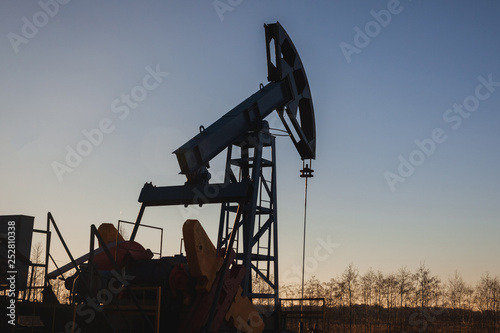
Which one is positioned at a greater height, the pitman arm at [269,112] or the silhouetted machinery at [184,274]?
the pitman arm at [269,112]

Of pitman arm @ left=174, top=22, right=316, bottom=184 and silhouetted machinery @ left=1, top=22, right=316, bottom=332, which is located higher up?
pitman arm @ left=174, top=22, right=316, bottom=184

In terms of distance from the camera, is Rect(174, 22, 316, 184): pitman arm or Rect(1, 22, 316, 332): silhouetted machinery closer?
Rect(1, 22, 316, 332): silhouetted machinery

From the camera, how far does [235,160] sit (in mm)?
13906

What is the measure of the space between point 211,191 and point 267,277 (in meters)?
4.47

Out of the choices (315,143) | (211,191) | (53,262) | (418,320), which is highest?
(315,143)

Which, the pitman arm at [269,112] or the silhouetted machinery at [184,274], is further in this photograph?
the pitman arm at [269,112]

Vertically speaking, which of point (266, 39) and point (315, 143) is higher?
point (266, 39)

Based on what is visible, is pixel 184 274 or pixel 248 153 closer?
pixel 184 274

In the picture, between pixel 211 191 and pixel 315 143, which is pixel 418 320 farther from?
pixel 211 191

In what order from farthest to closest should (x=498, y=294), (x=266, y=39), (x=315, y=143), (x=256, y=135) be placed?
(x=498, y=294) < (x=315, y=143) < (x=266, y=39) < (x=256, y=135)

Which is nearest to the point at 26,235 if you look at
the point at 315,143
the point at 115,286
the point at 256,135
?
the point at 115,286

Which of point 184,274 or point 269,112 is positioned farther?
point 269,112

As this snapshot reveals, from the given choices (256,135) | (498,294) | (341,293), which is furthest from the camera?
(498,294)

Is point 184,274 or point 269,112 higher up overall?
point 269,112
